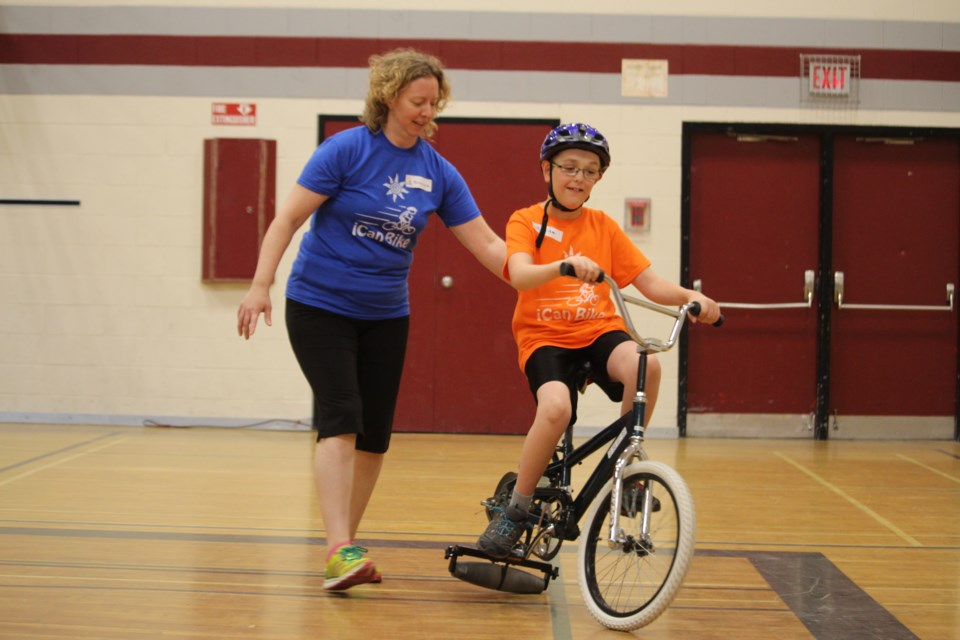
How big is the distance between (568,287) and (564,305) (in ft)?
0.23

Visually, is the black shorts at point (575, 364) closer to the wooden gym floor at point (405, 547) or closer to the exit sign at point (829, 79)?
the wooden gym floor at point (405, 547)

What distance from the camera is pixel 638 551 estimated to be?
110 inches

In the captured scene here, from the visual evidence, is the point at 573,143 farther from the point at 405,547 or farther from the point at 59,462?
the point at 59,462

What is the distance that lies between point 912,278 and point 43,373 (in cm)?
606

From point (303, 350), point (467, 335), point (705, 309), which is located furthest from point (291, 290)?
point (467, 335)

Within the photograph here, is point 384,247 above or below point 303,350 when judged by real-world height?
above

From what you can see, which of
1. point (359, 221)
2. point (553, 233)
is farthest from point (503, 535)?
point (359, 221)

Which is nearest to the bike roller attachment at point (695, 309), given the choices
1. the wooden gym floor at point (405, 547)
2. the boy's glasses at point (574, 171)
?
the boy's glasses at point (574, 171)

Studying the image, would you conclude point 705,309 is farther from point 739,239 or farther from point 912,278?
point 912,278

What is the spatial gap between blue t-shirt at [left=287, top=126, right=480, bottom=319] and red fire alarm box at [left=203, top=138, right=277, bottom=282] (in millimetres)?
4007

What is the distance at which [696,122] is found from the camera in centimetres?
721

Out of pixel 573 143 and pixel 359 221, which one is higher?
pixel 573 143

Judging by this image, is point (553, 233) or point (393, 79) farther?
point (553, 233)

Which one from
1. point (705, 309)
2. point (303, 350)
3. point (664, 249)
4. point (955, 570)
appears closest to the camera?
point (705, 309)
